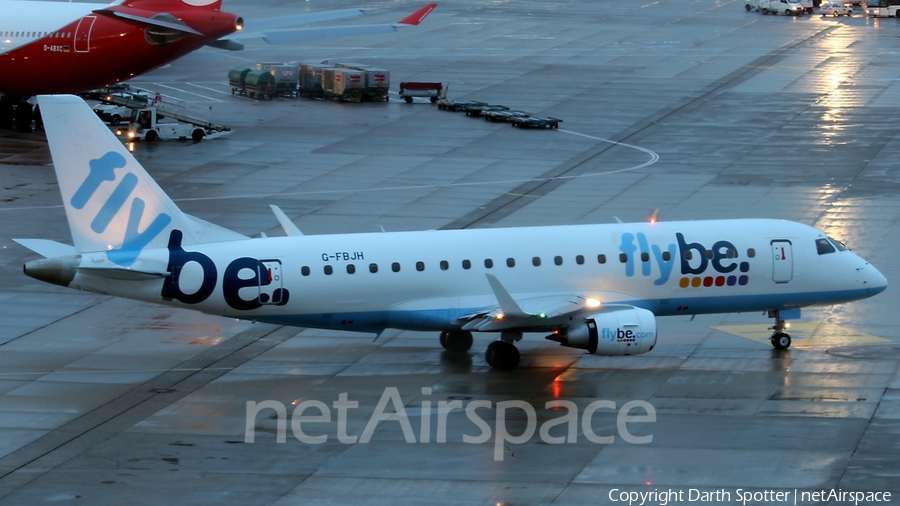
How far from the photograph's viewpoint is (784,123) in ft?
260

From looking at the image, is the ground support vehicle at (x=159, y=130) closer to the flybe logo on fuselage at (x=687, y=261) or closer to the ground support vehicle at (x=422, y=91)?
the ground support vehicle at (x=422, y=91)

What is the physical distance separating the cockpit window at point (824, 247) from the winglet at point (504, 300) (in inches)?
402

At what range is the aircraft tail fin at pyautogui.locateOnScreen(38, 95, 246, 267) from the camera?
37.4 m

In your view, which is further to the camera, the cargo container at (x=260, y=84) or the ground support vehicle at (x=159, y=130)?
the cargo container at (x=260, y=84)

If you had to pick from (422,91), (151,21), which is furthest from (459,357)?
(422,91)

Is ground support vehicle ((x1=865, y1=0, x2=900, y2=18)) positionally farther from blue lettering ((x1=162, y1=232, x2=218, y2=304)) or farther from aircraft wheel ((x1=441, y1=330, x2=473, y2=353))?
blue lettering ((x1=162, y1=232, x2=218, y2=304))

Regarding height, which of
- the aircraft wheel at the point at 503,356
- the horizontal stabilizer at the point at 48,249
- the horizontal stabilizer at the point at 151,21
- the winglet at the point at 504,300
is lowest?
the aircraft wheel at the point at 503,356

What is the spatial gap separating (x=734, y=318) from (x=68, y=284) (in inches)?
853

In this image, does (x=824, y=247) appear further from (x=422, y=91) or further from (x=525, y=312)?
(x=422, y=91)

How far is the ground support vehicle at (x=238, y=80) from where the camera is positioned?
9230 centimetres

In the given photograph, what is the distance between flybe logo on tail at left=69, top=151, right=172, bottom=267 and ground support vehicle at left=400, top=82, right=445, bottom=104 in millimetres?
51857

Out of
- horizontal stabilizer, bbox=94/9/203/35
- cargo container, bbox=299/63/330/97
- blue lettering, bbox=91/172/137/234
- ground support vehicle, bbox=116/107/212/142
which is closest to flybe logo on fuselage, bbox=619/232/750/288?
blue lettering, bbox=91/172/137/234

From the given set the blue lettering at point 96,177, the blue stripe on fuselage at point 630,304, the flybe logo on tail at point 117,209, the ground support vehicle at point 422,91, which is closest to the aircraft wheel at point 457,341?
the blue stripe on fuselage at point 630,304

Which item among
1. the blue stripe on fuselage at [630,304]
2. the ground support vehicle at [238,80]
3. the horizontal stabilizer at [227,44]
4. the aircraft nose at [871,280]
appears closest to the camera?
the blue stripe on fuselage at [630,304]
